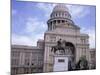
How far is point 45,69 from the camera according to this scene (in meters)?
2.04

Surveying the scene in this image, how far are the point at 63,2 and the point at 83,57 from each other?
2.45 ft

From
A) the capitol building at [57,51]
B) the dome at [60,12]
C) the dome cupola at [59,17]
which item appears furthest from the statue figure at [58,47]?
the dome at [60,12]

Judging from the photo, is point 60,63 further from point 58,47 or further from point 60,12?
point 60,12

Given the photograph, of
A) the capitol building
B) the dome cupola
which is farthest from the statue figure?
the dome cupola

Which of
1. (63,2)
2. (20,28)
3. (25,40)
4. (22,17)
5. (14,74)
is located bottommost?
(14,74)

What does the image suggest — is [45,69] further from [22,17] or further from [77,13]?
[77,13]

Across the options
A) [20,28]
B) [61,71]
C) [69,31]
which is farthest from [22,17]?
[61,71]

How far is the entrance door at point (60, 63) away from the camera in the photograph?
2082 mm

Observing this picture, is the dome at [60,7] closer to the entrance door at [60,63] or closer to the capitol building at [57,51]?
the capitol building at [57,51]

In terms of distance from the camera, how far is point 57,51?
2.09 m

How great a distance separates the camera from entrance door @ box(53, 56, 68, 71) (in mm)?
2082

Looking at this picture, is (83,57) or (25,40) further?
(83,57)

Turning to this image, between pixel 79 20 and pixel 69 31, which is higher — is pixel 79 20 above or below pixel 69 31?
above

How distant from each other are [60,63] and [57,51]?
154mm
